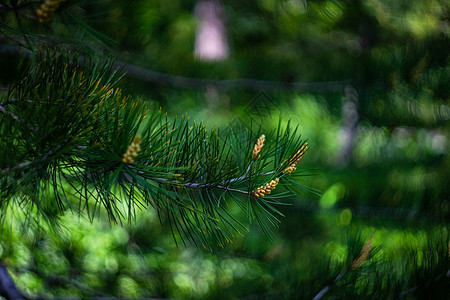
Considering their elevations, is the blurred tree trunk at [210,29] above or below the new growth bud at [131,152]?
above

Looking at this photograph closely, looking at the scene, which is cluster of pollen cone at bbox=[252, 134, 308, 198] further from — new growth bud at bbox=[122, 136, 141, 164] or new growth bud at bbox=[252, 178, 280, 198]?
new growth bud at bbox=[122, 136, 141, 164]

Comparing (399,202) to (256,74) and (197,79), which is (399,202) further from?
(197,79)

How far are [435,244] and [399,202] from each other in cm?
129

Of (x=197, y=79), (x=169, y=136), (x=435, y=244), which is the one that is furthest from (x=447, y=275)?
(x=197, y=79)

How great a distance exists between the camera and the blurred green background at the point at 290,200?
0.76 meters

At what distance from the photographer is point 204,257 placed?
1.59 metres

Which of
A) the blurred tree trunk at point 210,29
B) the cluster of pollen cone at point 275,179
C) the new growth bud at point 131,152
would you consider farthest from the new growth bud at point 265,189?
the blurred tree trunk at point 210,29

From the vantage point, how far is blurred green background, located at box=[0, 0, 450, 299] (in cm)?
76

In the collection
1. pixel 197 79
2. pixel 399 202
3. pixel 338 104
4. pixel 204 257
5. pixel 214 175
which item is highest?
pixel 197 79

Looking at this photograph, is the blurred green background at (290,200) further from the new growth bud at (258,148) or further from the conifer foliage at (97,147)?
the new growth bud at (258,148)

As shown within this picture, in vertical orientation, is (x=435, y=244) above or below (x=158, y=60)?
below

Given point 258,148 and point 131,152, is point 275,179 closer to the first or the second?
point 258,148

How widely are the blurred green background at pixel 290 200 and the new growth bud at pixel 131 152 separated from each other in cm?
27

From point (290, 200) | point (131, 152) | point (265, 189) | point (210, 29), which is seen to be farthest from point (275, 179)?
point (210, 29)
